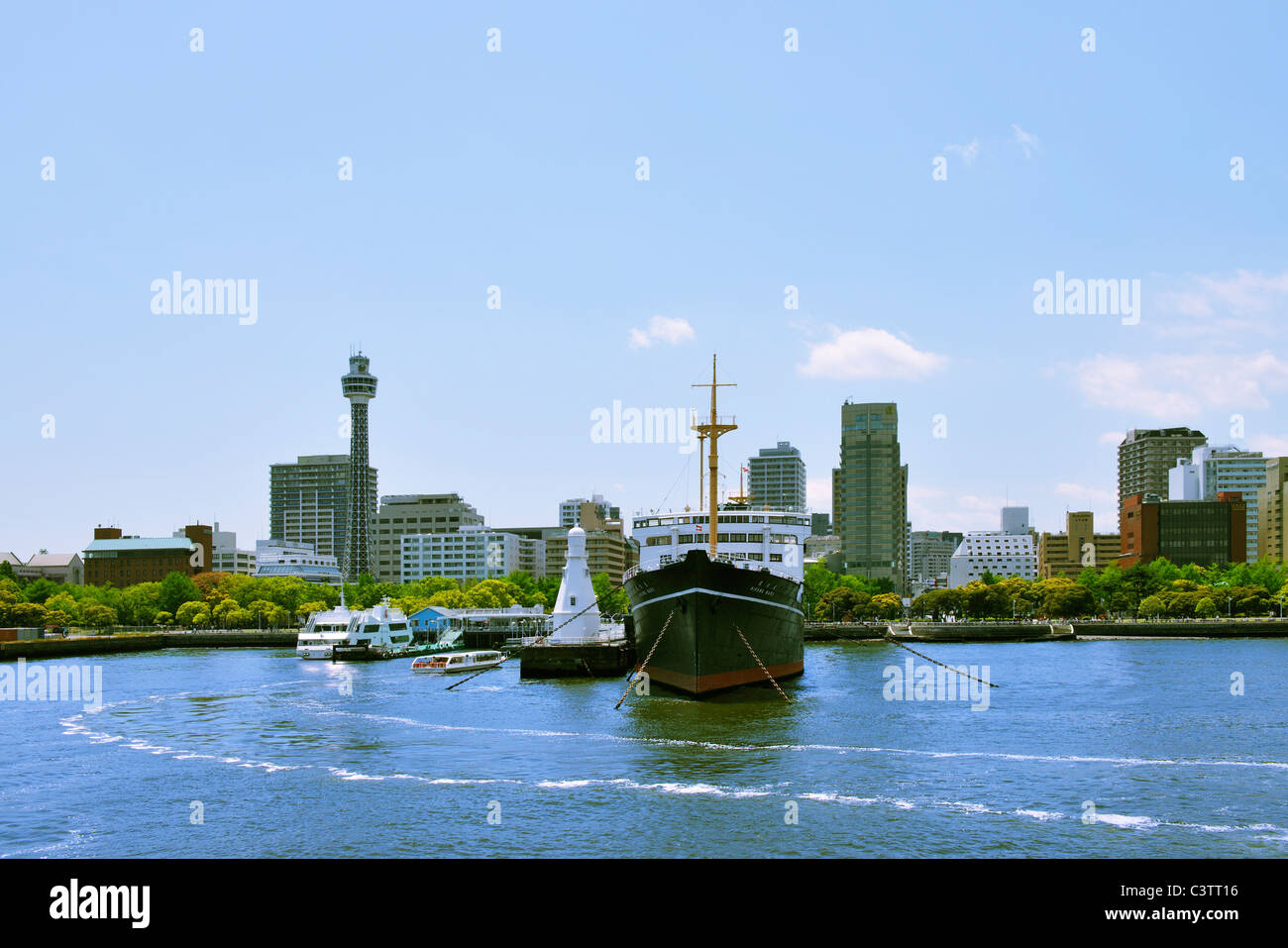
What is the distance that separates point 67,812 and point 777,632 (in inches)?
1776

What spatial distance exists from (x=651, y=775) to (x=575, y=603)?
5178cm

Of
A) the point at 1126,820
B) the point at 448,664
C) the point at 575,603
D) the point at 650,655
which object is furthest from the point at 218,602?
the point at 1126,820

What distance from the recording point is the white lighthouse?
88.6 meters

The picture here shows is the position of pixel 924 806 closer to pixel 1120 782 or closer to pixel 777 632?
pixel 1120 782

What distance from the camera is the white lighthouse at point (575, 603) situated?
3489 inches

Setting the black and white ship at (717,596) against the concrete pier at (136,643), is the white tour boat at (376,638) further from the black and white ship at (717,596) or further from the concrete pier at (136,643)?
the black and white ship at (717,596)

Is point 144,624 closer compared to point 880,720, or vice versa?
point 880,720

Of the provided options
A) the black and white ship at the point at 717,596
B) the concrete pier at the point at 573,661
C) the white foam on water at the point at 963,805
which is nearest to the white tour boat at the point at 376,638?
the concrete pier at the point at 573,661

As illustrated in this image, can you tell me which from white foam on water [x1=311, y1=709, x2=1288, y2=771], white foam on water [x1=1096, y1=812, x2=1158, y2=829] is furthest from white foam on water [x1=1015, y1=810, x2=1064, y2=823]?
white foam on water [x1=311, y1=709, x2=1288, y2=771]

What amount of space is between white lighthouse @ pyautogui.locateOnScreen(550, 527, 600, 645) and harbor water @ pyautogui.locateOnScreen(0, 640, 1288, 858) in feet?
49.6
